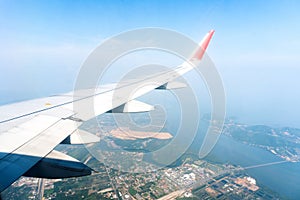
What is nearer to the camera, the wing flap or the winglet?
the wing flap

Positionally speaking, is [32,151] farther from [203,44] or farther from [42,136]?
[203,44]

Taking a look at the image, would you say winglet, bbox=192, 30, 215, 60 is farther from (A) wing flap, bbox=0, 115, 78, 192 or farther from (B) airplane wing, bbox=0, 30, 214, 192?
(A) wing flap, bbox=0, 115, 78, 192

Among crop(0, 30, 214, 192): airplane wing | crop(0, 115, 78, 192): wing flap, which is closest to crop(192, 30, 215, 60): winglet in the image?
crop(0, 30, 214, 192): airplane wing

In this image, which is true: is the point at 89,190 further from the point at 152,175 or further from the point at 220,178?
the point at 220,178

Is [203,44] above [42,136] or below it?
above

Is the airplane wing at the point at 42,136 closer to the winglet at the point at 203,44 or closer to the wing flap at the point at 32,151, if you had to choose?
the wing flap at the point at 32,151

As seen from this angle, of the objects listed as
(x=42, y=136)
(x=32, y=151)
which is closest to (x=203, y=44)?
(x=42, y=136)

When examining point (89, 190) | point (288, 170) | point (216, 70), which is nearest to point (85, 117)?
point (216, 70)

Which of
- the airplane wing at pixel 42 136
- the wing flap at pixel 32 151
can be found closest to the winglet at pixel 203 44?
the airplane wing at pixel 42 136
